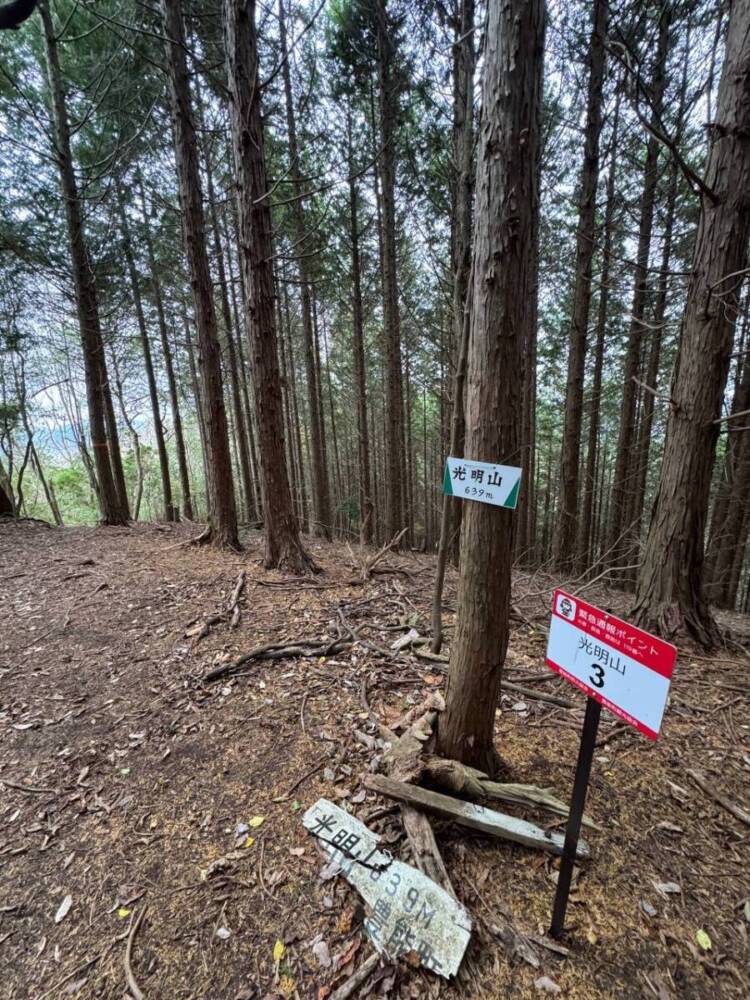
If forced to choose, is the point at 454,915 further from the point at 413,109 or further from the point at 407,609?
the point at 413,109

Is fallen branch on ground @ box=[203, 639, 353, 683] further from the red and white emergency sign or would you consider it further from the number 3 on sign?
the number 3 on sign

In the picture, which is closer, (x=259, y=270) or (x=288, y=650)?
(x=288, y=650)

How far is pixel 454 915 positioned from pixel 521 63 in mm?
3257

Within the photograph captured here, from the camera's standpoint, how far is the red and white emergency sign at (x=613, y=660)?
1.13m

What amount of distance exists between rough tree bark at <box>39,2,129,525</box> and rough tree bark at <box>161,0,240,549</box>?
9.34 ft

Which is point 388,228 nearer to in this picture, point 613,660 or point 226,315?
point 226,315

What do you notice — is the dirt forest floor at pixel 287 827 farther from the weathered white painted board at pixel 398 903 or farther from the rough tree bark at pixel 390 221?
the rough tree bark at pixel 390 221

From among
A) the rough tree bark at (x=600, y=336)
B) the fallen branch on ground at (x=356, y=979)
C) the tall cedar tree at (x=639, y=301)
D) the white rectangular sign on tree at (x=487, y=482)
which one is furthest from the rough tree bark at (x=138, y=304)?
the fallen branch on ground at (x=356, y=979)

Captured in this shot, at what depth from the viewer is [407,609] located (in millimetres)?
4062

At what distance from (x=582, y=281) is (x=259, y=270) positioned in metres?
5.31

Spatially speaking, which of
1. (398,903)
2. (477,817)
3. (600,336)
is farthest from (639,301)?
(398,903)

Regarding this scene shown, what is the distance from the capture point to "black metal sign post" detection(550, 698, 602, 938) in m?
1.32

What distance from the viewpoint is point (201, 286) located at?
5582mm

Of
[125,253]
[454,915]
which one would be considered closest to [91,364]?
[125,253]
